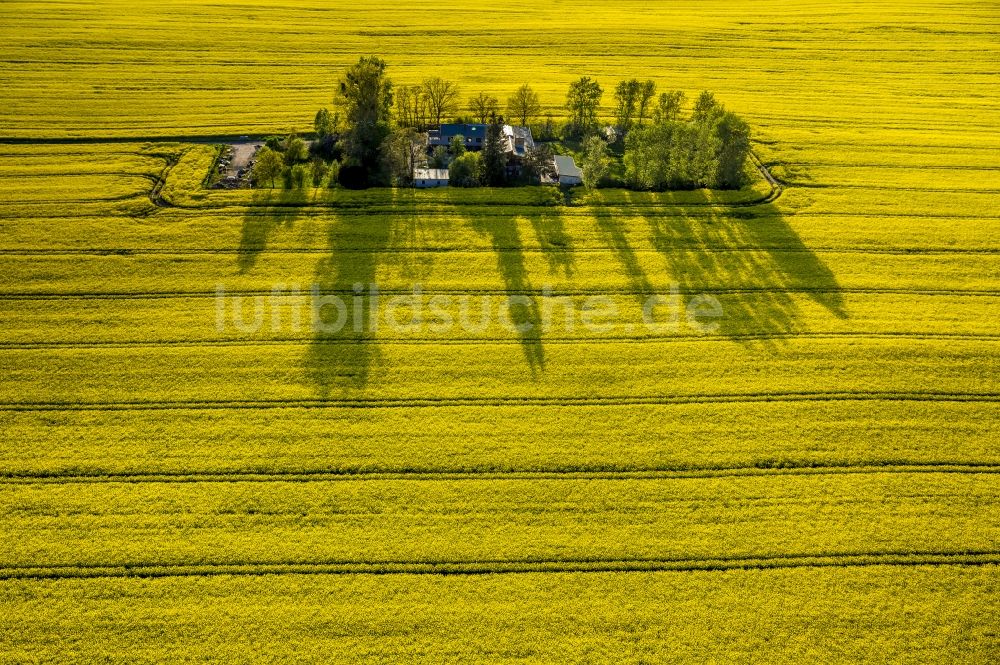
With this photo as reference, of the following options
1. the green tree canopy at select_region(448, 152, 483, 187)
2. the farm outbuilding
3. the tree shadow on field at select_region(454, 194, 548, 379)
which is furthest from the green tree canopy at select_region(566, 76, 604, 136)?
the tree shadow on field at select_region(454, 194, 548, 379)

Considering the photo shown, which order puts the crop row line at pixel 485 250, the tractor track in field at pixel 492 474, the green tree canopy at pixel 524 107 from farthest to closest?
the green tree canopy at pixel 524 107, the crop row line at pixel 485 250, the tractor track in field at pixel 492 474

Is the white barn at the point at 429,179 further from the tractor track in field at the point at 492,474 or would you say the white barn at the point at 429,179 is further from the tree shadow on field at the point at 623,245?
the tractor track in field at the point at 492,474

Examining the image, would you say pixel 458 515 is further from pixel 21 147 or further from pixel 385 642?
pixel 21 147

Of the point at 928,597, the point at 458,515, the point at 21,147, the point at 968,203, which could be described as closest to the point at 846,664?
the point at 928,597

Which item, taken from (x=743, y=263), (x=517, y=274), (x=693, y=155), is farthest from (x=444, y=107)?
(x=743, y=263)

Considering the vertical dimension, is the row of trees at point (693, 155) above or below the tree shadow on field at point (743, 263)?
above

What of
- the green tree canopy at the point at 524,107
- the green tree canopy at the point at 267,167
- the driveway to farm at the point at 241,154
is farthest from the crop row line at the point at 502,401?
the green tree canopy at the point at 524,107
